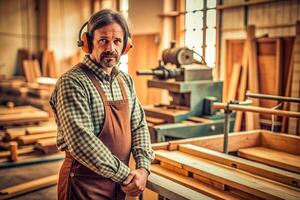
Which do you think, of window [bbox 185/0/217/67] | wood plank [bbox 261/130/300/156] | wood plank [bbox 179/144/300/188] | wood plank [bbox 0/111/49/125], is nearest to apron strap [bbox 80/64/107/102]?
wood plank [bbox 179/144/300/188]

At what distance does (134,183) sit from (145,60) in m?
5.74

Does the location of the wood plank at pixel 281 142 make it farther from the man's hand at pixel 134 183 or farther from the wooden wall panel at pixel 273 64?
the wooden wall panel at pixel 273 64

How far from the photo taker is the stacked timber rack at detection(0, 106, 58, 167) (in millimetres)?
5555

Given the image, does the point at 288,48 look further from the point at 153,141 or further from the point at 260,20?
the point at 153,141

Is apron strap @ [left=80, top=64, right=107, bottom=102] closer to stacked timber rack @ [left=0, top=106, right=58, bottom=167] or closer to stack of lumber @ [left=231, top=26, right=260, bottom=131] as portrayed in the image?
stack of lumber @ [left=231, top=26, right=260, bottom=131]

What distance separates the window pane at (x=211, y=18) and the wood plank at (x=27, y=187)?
351 cm

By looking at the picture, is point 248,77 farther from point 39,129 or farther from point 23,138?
point 23,138

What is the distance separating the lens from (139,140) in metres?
2.26

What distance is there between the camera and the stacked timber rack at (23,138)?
5555mm

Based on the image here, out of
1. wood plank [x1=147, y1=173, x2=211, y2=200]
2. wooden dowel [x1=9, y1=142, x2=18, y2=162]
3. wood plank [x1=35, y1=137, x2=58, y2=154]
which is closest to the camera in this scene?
wood plank [x1=147, y1=173, x2=211, y2=200]

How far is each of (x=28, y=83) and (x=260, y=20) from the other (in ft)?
18.0

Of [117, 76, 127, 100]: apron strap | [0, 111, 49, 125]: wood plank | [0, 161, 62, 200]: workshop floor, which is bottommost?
[0, 161, 62, 200]: workshop floor

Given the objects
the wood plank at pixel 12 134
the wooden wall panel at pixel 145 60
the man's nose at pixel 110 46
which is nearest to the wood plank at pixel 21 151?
the wood plank at pixel 12 134

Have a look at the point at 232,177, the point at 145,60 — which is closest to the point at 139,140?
the point at 232,177
